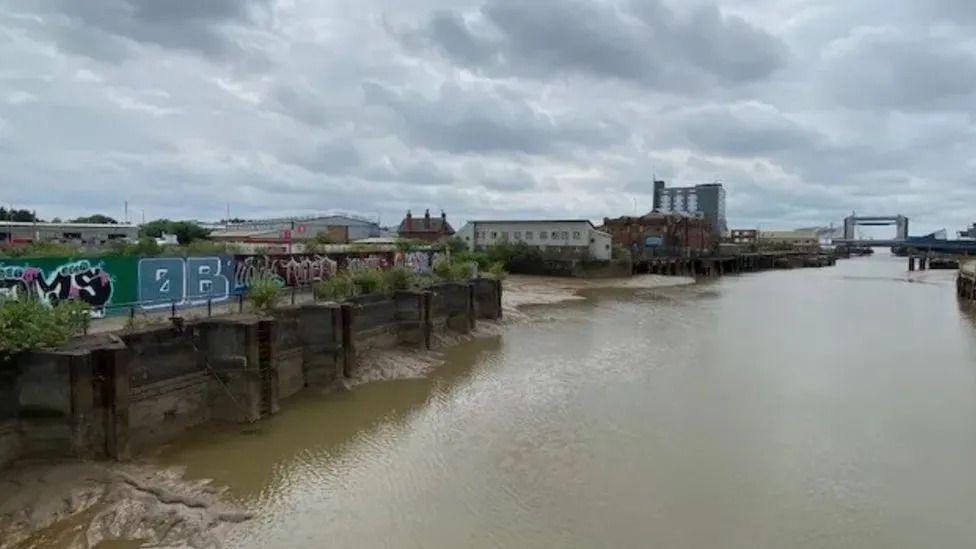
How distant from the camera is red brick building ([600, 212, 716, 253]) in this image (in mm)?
112375

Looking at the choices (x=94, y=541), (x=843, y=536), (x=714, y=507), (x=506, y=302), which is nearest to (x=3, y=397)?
(x=94, y=541)

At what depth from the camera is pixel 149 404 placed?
1573cm

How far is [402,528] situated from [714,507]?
6.22 metres

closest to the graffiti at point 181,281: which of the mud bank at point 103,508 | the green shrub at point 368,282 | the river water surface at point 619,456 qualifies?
the green shrub at point 368,282

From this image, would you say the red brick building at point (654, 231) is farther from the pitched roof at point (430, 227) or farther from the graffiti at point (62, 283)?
the graffiti at point (62, 283)

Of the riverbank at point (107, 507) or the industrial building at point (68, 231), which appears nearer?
the riverbank at point (107, 507)

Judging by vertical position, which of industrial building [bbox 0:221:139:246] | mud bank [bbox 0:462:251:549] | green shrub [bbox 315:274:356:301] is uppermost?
industrial building [bbox 0:221:139:246]

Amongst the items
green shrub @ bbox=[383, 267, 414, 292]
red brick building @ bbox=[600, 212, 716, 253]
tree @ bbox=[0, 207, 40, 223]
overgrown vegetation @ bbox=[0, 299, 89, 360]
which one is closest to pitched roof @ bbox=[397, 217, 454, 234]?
red brick building @ bbox=[600, 212, 716, 253]

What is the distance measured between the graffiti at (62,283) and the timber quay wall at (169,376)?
294 cm

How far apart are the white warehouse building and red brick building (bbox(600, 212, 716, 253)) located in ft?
77.4

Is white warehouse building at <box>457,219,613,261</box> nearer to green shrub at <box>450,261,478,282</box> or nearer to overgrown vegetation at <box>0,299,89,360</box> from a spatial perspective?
green shrub at <box>450,261,478,282</box>

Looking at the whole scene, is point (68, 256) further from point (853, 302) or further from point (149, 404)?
point (853, 302)

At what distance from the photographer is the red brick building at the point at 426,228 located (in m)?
103

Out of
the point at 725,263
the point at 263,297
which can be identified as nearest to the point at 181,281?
the point at 263,297
